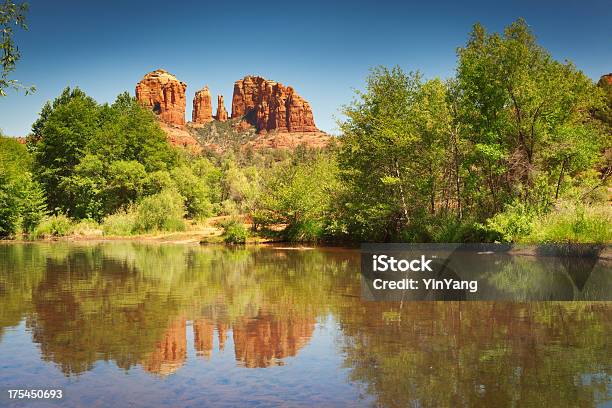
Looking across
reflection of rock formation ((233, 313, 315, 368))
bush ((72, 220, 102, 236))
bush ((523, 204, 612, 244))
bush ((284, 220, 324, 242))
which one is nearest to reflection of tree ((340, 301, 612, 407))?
reflection of rock formation ((233, 313, 315, 368))

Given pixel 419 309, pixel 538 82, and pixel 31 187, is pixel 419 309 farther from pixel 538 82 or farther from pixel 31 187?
pixel 31 187

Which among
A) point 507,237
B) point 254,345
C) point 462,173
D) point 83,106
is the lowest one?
point 254,345

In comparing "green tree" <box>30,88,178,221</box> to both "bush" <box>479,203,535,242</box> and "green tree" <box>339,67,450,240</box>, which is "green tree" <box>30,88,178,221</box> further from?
"bush" <box>479,203,535,242</box>

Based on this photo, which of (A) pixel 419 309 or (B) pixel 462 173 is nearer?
(A) pixel 419 309

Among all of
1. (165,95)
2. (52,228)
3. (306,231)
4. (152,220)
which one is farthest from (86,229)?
(165,95)

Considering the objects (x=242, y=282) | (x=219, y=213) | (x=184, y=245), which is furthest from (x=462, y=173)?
(x=219, y=213)

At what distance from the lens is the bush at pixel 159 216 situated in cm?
4591

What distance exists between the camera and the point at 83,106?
55.5 metres

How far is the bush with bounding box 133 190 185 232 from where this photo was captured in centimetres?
4591

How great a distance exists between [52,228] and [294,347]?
1659 inches

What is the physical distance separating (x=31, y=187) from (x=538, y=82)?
41340 millimetres

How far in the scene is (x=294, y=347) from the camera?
9.48 m

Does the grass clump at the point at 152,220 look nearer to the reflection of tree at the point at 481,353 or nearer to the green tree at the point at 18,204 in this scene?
the green tree at the point at 18,204

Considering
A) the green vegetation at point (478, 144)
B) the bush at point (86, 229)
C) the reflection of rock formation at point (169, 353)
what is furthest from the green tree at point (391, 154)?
the bush at point (86, 229)
